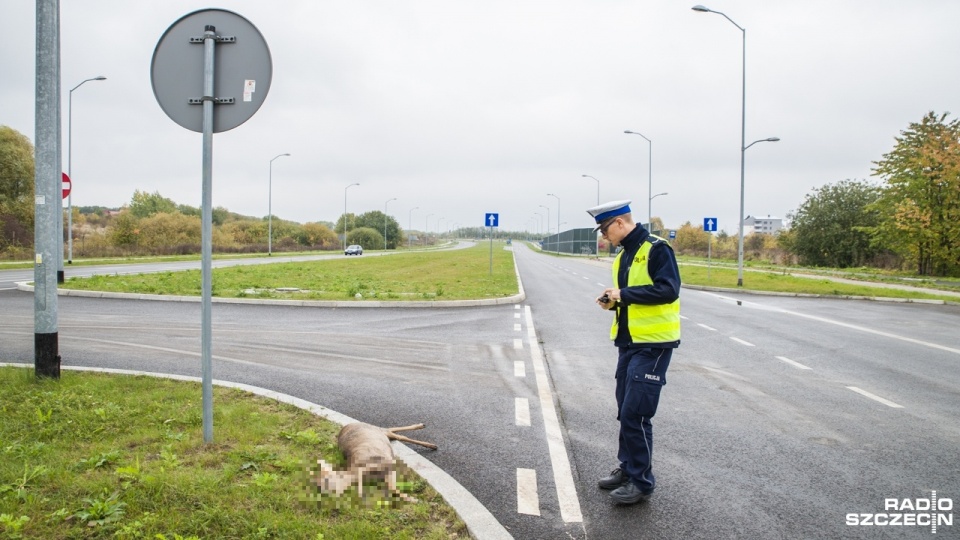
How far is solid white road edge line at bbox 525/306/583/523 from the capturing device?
11.3 ft

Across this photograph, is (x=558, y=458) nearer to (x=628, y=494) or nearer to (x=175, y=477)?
(x=628, y=494)

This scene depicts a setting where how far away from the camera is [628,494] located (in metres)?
3.54

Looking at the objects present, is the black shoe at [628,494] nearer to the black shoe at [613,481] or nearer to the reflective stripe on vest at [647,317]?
the black shoe at [613,481]

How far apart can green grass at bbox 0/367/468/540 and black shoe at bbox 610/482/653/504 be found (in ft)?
3.30

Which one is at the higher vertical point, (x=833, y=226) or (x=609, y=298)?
(x=833, y=226)

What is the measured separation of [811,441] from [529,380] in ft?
9.52

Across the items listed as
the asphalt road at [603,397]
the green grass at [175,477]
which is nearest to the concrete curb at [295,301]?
the asphalt road at [603,397]

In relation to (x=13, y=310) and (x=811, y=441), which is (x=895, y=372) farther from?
(x=13, y=310)

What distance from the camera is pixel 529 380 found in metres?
6.73

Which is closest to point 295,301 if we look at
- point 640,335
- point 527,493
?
point 527,493

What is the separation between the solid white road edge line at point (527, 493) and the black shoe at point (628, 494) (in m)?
0.47

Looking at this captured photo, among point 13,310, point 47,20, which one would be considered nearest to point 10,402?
point 47,20

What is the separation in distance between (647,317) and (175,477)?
9.78ft

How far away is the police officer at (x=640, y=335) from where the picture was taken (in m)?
3.60
